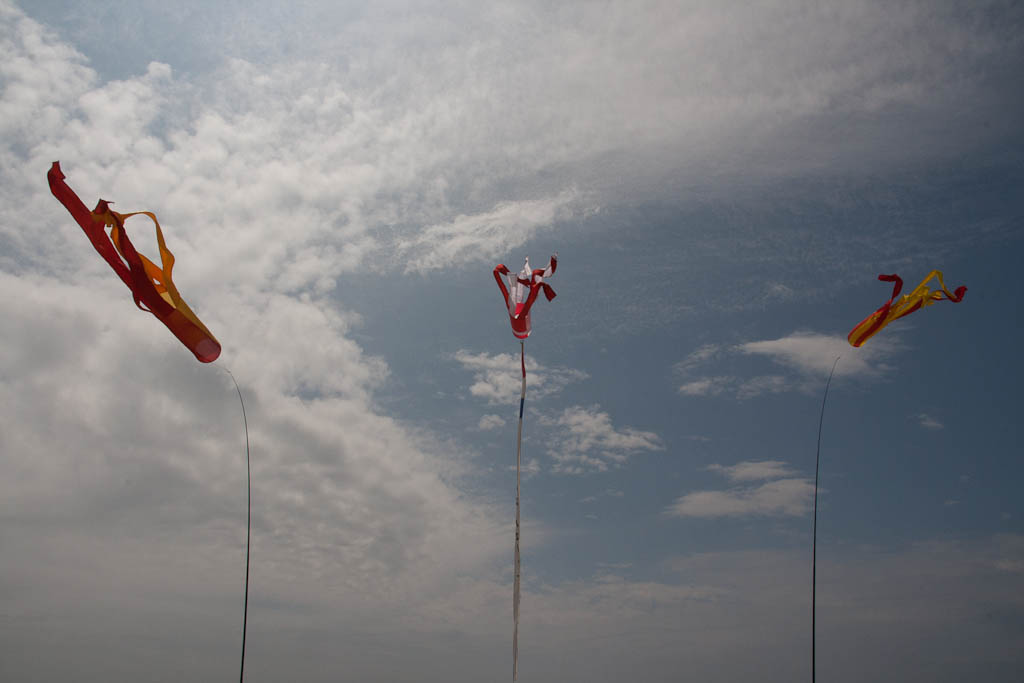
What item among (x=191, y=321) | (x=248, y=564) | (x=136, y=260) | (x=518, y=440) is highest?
(x=136, y=260)

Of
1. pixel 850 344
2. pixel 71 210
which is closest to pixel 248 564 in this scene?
pixel 71 210

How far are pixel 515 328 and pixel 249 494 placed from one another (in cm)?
1212

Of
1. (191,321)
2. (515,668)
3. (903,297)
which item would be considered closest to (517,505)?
(515,668)

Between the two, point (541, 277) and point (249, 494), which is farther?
point (541, 277)

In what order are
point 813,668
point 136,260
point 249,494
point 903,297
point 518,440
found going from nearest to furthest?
point 249,494, point 813,668, point 136,260, point 518,440, point 903,297

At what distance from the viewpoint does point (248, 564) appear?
2373cm

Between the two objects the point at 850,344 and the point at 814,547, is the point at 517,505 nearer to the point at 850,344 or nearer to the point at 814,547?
the point at 814,547

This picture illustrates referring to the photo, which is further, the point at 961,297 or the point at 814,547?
the point at 961,297

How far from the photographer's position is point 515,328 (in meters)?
31.4

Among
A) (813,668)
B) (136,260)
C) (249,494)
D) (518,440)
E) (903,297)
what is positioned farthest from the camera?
(903,297)

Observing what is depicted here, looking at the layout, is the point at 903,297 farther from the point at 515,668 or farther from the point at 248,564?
the point at 248,564

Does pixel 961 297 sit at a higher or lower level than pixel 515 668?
higher

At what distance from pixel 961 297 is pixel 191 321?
26.5 metres

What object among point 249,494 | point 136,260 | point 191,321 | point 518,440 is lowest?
point 249,494
